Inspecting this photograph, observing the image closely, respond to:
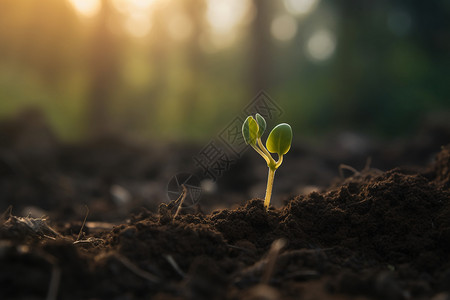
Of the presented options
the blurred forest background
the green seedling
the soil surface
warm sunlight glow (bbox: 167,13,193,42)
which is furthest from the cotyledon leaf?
warm sunlight glow (bbox: 167,13,193,42)

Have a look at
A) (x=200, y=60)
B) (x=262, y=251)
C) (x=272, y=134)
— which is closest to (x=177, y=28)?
(x=200, y=60)

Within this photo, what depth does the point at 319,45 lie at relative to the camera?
1070 inches

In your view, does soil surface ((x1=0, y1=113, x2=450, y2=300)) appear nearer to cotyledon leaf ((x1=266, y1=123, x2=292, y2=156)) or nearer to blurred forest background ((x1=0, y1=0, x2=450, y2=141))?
cotyledon leaf ((x1=266, y1=123, x2=292, y2=156))

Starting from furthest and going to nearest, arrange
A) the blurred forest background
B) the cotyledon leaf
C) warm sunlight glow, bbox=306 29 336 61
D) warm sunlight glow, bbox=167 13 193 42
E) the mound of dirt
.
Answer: warm sunlight glow, bbox=306 29 336 61
warm sunlight glow, bbox=167 13 193 42
the blurred forest background
the cotyledon leaf
the mound of dirt

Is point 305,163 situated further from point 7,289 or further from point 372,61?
point 372,61

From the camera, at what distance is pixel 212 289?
1.19 m

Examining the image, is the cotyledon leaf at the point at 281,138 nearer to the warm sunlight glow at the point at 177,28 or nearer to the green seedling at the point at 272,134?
the green seedling at the point at 272,134

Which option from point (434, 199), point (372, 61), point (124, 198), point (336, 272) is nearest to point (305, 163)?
point (124, 198)

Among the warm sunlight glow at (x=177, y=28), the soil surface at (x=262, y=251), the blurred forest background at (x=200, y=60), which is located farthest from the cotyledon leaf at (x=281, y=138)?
the warm sunlight glow at (x=177, y=28)

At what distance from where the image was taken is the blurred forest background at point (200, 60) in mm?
11031

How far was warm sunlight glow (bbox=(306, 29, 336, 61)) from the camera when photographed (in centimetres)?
2525

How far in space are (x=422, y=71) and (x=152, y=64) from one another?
55.6 ft

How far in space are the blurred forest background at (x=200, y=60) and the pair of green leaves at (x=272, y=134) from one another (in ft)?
28.7

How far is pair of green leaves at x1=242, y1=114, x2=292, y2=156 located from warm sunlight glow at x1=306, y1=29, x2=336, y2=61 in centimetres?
2411
